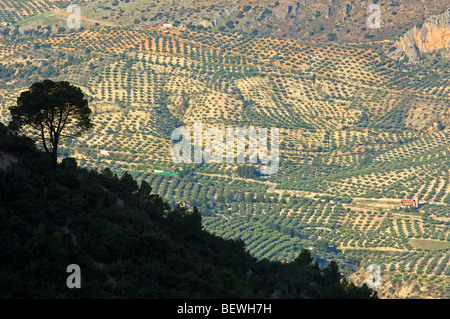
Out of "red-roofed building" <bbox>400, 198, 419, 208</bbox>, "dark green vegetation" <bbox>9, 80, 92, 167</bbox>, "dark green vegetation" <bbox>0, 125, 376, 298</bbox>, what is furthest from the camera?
"red-roofed building" <bbox>400, 198, 419, 208</bbox>

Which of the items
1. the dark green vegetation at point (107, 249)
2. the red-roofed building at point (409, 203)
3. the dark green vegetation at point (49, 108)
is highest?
the dark green vegetation at point (49, 108)

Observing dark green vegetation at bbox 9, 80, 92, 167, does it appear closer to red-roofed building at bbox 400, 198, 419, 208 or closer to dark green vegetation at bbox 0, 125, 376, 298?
dark green vegetation at bbox 0, 125, 376, 298

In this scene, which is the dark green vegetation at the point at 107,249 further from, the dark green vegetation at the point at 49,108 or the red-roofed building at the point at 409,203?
the red-roofed building at the point at 409,203

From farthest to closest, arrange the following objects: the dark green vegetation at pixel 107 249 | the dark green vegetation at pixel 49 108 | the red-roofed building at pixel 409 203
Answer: the red-roofed building at pixel 409 203 < the dark green vegetation at pixel 49 108 < the dark green vegetation at pixel 107 249

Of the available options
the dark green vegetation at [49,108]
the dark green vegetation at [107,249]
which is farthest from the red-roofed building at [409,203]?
the dark green vegetation at [49,108]

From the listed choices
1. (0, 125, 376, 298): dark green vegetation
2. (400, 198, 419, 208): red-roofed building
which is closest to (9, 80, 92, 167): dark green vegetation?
(0, 125, 376, 298): dark green vegetation
